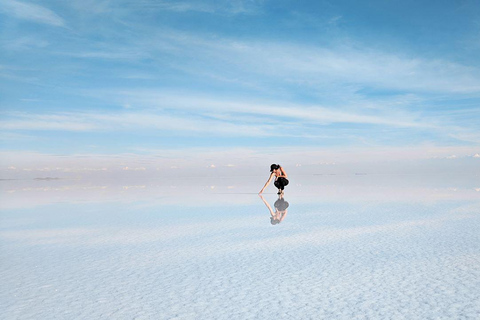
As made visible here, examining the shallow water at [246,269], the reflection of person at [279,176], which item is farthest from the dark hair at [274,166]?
the shallow water at [246,269]

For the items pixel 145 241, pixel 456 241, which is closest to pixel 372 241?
pixel 456 241

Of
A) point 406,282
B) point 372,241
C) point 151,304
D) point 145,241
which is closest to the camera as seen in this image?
point 151,304

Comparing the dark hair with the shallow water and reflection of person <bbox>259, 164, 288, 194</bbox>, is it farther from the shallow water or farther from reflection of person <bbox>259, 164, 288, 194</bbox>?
the shallow water

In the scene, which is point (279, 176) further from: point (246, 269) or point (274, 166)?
point (246, 269)

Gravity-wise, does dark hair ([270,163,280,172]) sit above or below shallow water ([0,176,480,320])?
above

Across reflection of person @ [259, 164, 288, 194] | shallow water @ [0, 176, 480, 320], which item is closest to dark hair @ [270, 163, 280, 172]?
reflection of person @ [259, 164, 288, 194]

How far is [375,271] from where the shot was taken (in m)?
5.08

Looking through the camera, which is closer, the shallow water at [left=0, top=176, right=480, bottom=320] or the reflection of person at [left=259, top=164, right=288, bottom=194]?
the shallow water at [left=0, top=176, right=480, bottom=320]

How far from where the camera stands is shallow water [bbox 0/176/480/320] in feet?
12.8

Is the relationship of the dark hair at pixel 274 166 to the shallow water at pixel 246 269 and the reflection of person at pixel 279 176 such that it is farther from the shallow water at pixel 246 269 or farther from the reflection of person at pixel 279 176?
the shallow water at pixel 246 269

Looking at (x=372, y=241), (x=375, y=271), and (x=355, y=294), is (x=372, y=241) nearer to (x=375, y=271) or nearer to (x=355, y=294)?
(x=375, y=271)

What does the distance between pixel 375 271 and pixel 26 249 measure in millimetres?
6195

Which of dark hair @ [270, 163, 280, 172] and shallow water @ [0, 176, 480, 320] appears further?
dark hair @ [270, 163, 280, 172]

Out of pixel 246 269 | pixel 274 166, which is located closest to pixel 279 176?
pixel 274 166
